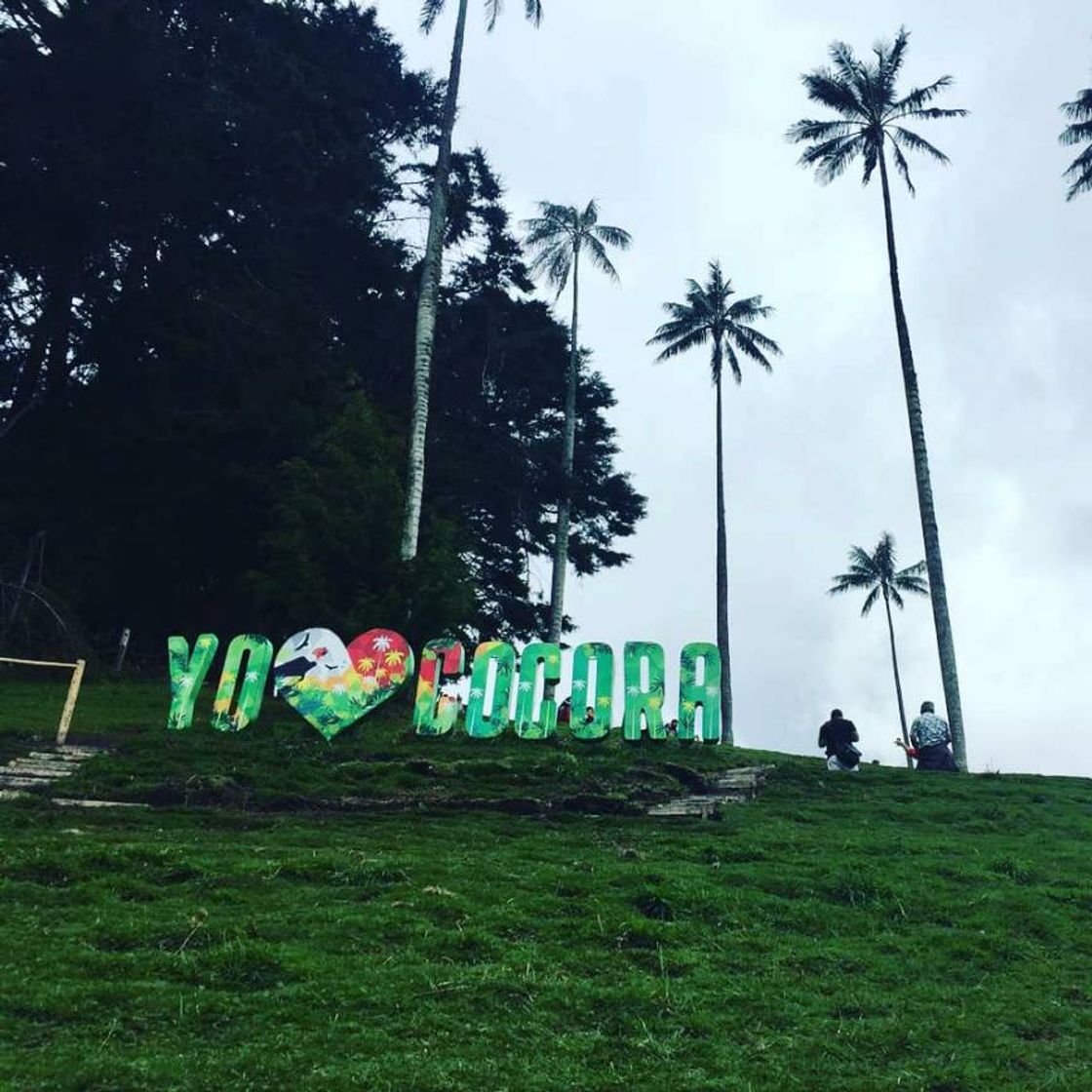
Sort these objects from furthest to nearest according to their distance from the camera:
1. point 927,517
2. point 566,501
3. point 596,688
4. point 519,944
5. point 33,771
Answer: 1. point 566,501
2. point 927,517
3. point 596,688
4. point 33,771
5. point 519,944

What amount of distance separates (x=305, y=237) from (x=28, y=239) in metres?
8.92

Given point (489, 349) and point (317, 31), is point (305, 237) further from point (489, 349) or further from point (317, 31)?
point (317, 31)

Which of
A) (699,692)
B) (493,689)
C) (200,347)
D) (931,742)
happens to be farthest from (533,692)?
(200,347)

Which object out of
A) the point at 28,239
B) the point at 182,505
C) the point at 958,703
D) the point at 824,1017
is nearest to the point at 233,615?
the point at 182,505

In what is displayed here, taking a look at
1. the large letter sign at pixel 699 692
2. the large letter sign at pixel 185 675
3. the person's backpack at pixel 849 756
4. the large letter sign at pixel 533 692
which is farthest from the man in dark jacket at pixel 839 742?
the large letter sign at pixel 185 675

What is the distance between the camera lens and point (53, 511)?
29.1 metres

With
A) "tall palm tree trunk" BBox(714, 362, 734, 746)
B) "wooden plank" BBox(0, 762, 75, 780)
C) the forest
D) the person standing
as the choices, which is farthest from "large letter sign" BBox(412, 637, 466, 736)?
"tall palm tree trunk" BBox(714, 362, 734, 746)

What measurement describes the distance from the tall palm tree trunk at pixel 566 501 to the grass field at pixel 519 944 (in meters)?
21.4

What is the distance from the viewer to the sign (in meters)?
18.9

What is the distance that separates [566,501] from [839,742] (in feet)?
63.4

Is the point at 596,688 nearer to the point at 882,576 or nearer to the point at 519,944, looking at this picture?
the point at 519,944

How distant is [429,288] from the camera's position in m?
28.3

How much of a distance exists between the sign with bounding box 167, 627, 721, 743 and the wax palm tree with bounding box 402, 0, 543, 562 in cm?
455

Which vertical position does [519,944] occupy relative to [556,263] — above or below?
below
